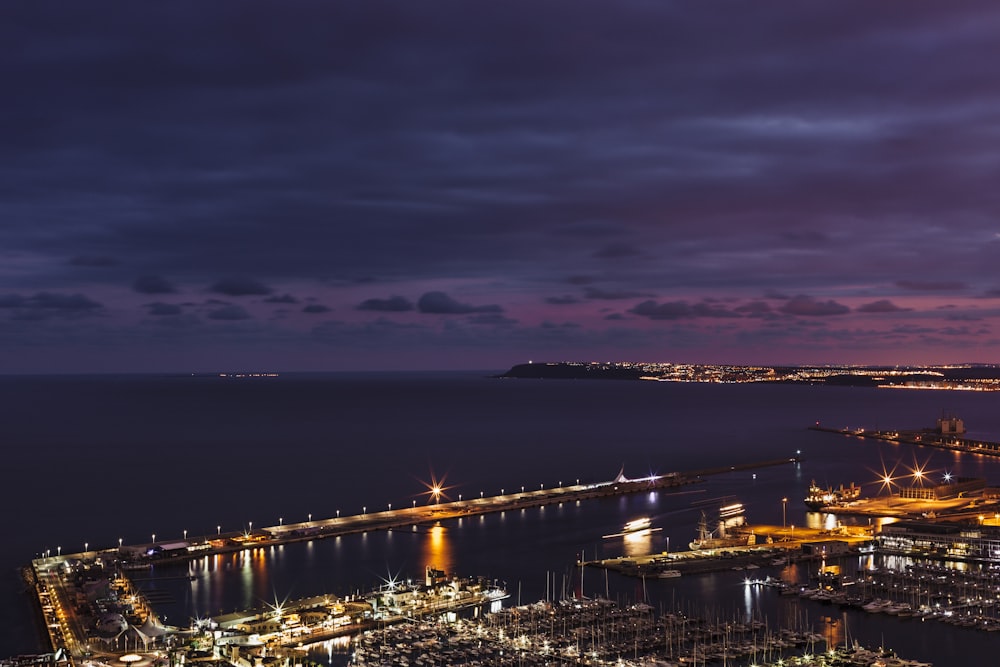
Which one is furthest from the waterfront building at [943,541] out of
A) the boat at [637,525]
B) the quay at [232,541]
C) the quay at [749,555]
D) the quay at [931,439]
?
the quay at [931,439]

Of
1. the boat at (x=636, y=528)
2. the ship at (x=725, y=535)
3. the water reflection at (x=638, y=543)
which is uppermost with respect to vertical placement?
the ship at (x=725, y=535)

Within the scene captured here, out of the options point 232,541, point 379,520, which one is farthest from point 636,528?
point 232,541

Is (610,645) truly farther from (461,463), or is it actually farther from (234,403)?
(234,403)

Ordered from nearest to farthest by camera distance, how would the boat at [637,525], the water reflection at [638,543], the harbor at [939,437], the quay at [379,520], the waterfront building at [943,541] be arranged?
the waterfront building at [943,541] → the quay at [379,520] → the water reflection at [638,543] → the boat at [637,525] → the harbor at [939,437]

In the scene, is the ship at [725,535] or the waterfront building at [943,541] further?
the ship at [725,535]

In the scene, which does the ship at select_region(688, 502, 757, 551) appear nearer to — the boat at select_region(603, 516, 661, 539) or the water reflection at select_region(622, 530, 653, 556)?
the water reflection at select_region(622, 530, 653, 556)

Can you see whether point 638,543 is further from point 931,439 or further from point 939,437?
point 939,437

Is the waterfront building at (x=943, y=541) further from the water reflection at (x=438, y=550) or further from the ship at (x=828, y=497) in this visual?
the water reflection at (x=438, y=550)
